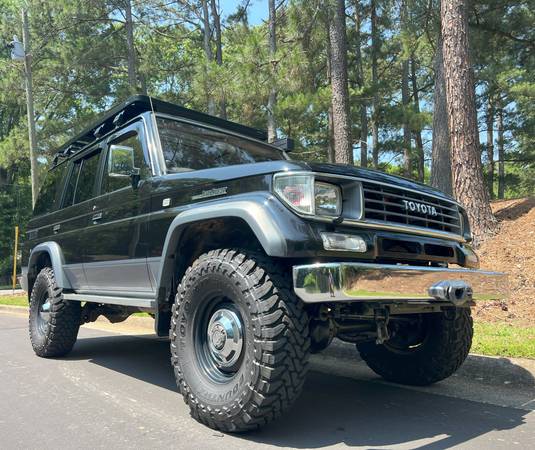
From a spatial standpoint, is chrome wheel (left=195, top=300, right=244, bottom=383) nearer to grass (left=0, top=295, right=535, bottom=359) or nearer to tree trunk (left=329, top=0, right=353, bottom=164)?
grass (left=0, top=295, right=535, bottom=359)

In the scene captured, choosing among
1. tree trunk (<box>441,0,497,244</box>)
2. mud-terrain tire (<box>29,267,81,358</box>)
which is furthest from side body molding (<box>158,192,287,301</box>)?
tree trunk (<box>441,0,497,244</box>)

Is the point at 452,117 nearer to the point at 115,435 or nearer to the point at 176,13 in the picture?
the point at 115,435

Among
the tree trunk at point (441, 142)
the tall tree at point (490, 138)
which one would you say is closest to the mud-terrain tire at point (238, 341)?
the tree trunk at point (441, 142)

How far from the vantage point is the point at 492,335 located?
5.41 metres

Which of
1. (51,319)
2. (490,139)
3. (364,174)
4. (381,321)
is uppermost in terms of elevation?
(490,139)

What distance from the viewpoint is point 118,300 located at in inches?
167

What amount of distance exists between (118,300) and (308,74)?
11.0 metres

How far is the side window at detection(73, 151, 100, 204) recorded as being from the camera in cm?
518

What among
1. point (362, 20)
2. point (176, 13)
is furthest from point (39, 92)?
point (362, 20)

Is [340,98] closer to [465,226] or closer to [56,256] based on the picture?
[56,256]

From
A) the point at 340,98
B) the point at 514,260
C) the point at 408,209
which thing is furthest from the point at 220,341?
the point at 340,98

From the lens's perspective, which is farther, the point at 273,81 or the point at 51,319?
the point at 273,81

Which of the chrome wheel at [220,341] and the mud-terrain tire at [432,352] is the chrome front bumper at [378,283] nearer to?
the chrome wheel at [220,341]

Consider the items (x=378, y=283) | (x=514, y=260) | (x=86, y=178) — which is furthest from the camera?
(x=514, y=260)
